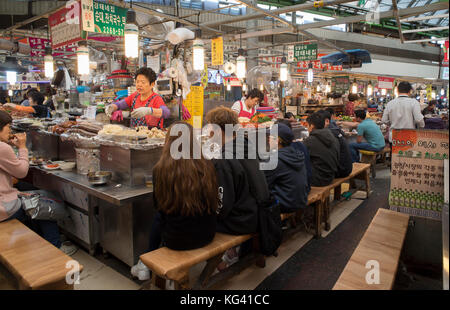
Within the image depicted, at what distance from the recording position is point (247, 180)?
2.87 m

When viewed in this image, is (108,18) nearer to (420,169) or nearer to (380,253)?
(420,169)

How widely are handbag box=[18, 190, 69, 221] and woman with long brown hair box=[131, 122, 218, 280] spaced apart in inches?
66.8

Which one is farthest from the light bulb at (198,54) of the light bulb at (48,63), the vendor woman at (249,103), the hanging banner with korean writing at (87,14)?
the light bulb at (48,63)

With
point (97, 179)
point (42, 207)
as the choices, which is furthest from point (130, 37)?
point (42, 207)

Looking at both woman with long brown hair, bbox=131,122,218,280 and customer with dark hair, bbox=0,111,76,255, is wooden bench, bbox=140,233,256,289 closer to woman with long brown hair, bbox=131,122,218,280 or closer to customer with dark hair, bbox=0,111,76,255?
woman with long brown hair, bbox=131,122,218,280

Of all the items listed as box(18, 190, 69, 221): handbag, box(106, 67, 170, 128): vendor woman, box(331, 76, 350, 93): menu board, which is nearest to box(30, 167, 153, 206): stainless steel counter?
box(18, 190, 69, 221): handbag

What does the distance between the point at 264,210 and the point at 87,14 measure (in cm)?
461

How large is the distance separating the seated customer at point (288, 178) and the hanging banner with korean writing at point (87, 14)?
3.93 metres

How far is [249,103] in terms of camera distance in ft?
22.3

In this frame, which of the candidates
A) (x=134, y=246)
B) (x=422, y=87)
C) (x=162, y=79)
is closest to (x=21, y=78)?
(x=162, y=79)

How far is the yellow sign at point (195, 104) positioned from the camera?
587 cm

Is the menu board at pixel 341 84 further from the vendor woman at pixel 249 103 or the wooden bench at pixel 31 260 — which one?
the wooden bench at pixel 31 260
